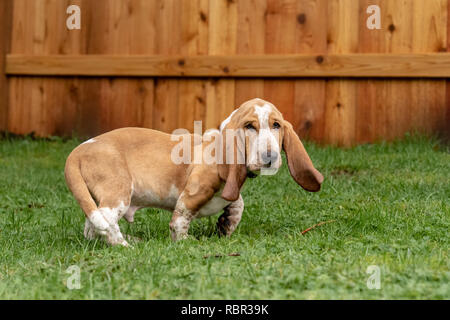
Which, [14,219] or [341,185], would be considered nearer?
[14,219]

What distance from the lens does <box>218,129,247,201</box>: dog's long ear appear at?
4113 millimetres

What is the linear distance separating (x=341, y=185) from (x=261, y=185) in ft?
2.32

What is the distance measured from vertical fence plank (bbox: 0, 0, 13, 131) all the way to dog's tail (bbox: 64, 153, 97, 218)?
539cm

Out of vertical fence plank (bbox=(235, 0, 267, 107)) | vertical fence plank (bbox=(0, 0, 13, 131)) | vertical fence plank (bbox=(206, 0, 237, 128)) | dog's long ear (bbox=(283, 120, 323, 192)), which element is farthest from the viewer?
vertical fence plank (bbox=(0, 0, 13, 131))

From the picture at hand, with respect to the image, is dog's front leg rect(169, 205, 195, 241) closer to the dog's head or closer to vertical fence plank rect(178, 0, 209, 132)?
the dog's head

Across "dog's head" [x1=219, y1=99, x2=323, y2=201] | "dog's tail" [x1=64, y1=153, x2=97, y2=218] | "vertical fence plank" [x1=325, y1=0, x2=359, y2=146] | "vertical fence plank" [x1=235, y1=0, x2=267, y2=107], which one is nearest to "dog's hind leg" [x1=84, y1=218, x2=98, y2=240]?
"dog's tail" [x1=64, y1=153, x2=97, y2=218]

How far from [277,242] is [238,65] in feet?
13.8

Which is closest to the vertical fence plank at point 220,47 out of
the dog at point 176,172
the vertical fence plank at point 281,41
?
the vertical fence plank at point 281,41

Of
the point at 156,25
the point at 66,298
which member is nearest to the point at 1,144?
the point at 156,25

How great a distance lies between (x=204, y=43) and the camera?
8281 millimetres

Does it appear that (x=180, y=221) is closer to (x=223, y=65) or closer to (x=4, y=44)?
(x=223, y=65)

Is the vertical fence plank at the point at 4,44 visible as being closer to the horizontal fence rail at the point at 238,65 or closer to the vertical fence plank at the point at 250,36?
the horizontal fence rail at the point at 238,65

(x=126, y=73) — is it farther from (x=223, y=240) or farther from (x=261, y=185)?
(x=223, y=240)

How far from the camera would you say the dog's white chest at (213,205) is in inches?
174
